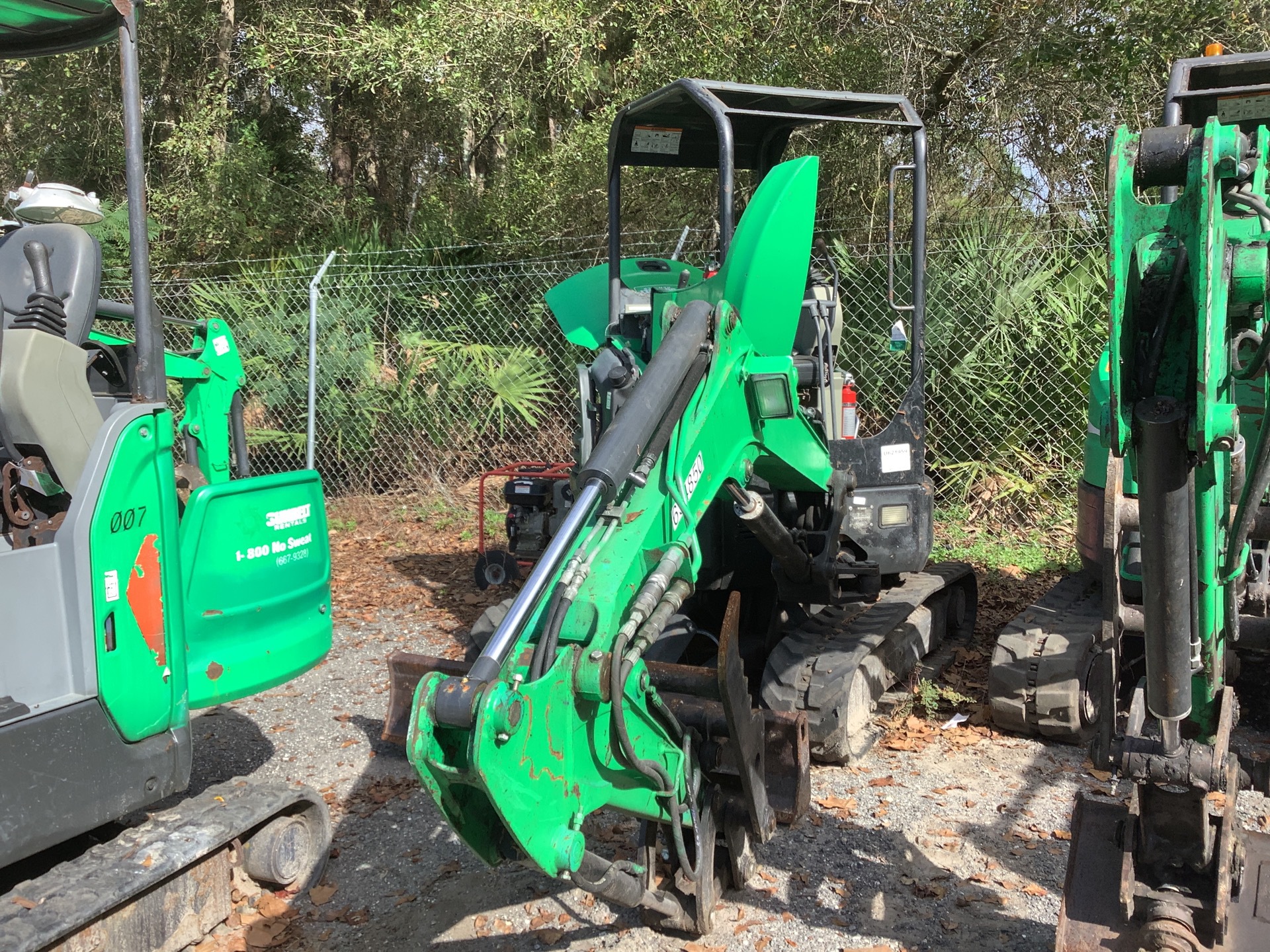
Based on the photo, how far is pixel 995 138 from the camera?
30.9ft

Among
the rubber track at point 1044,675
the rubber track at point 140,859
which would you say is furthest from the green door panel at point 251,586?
the rubber track at point 1044,675

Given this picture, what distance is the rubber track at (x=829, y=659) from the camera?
4516 millimetres

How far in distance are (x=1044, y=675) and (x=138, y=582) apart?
3.66m

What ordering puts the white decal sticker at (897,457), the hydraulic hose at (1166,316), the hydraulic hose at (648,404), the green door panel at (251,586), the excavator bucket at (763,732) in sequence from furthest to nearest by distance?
1. the white decal sticker at (897,457)
2. the green door panel at (251,586)
3. the excavator bucket at (763,732)
4. the hydraulic hose at (648,404)
5. the hydraulic hose at (1166,316)

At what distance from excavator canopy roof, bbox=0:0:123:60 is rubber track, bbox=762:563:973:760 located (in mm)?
3472

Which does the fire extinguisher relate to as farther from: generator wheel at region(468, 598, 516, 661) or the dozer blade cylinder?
the dozer blade cylinder

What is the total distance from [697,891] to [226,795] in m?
1.76

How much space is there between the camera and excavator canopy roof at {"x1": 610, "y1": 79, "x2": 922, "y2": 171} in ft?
16.3

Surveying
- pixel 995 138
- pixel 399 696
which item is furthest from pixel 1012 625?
pixel 995 138

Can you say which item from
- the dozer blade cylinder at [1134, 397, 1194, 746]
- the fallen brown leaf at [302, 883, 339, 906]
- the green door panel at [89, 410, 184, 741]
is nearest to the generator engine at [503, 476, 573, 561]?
the fallen brown leaf at [302, 883, 339, 906]

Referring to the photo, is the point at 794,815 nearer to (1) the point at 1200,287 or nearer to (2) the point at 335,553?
(1) the point at 1200,287

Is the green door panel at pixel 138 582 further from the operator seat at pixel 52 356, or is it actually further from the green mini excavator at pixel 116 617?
the operator seat at pixel 52 356

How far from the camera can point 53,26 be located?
372cm

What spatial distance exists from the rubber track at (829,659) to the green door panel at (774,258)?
60.1 inches
